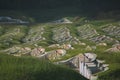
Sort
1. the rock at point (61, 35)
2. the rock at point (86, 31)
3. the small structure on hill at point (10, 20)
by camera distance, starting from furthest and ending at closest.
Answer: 1. the small structure on hill at point (10, 20)
2. the rock at point (86, 31)
3. the rock at point (61, 35)

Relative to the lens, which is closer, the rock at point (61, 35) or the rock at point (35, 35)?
the rock at point (61, 35)

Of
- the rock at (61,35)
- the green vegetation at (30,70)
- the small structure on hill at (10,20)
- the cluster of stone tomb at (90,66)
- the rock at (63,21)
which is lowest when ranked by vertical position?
the rock at (61,35)

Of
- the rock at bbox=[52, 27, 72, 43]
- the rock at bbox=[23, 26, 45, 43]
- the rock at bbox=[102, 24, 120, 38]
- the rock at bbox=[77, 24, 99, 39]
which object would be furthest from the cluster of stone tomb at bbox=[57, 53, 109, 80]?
the rock at bbox=[102, 24, 120, 38]

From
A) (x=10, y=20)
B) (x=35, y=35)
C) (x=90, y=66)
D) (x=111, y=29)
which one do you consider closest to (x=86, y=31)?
(x=111, y=29)

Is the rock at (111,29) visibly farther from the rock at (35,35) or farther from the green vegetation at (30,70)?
the green vegetation at (30,70)

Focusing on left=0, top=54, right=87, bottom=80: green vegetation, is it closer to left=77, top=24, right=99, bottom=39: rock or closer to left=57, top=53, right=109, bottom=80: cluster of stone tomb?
left=57, top=53, right=109, bottom=80: cluster of stone tomb

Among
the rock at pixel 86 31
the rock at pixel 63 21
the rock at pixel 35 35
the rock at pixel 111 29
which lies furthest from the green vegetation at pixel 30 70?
the rock at pixel 63 21

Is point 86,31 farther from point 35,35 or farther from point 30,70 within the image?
point 30,70
